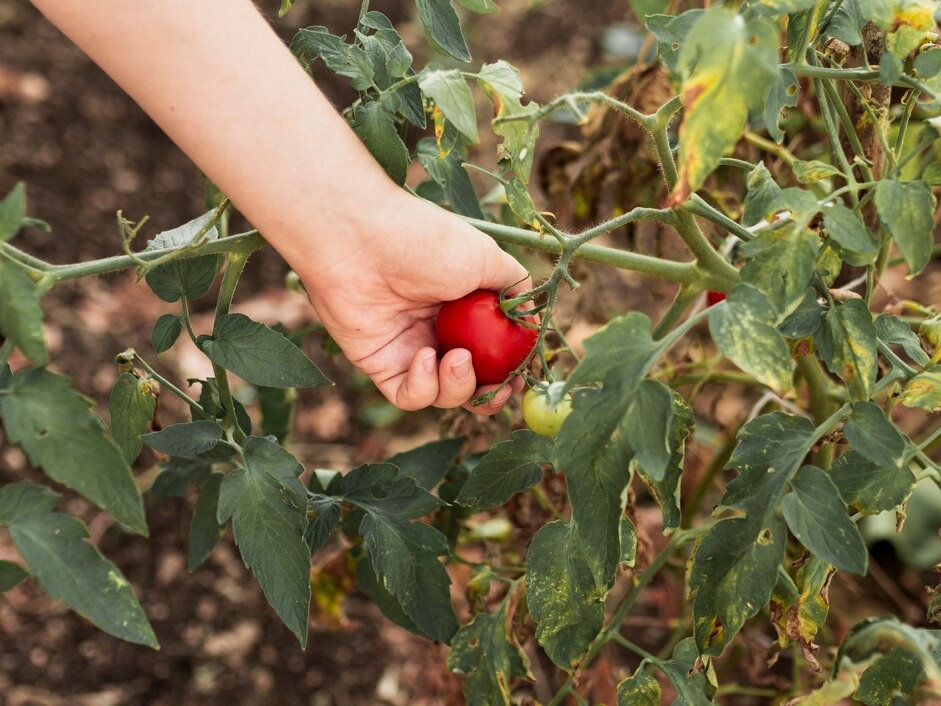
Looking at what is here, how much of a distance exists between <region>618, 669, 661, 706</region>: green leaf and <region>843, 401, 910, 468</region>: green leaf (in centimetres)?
30

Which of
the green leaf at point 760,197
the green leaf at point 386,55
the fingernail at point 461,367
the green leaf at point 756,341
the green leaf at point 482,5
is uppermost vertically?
the green leaf at point 386,55

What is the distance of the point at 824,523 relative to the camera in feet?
2.40

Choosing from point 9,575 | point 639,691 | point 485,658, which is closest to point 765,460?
point 639,691

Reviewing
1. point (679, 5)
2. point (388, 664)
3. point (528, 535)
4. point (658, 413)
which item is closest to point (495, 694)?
point (528, 535)

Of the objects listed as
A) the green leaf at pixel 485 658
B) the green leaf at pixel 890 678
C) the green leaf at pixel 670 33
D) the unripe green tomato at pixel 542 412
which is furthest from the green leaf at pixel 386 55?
the green leaf at pixel 890 678

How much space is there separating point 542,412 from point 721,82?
0.38m

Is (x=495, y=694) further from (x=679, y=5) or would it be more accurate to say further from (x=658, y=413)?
(x=679, y=5)

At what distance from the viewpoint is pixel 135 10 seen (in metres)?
0.80

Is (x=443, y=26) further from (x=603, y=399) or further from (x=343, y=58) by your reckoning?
(x=603, y=399)

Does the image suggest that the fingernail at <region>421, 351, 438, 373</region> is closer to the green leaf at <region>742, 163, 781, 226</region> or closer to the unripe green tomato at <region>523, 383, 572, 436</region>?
the unripe green tomato at <region>523, 383, 572, 436</region>

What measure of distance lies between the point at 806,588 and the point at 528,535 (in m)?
0.48

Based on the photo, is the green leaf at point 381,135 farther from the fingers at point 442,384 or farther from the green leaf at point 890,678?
the green leaf at point 890,678

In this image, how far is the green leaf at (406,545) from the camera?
918 millimetres

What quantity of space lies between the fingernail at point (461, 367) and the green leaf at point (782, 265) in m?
0.30
